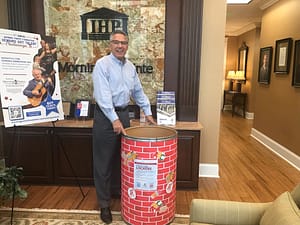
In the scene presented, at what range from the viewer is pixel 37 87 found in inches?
99.1

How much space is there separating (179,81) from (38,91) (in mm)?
1571

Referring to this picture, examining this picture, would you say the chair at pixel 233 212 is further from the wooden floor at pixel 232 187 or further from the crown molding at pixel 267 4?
the crown molding at pixel 267 4

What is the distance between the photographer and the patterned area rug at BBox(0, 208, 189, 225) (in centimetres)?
240

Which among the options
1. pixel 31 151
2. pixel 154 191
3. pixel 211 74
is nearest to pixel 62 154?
pixel 31 151

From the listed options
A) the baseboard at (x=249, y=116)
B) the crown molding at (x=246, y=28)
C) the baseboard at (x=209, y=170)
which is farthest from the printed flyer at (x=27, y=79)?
the baseboard at (x=249, y=116)

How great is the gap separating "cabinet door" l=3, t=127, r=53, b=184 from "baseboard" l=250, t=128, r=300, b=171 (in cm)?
335

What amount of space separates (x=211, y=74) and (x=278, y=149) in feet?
6.95

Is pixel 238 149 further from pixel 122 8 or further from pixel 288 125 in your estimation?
pixel 122 8

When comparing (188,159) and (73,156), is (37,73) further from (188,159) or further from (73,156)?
(188,159)

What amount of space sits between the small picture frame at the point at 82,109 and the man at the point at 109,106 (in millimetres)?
811

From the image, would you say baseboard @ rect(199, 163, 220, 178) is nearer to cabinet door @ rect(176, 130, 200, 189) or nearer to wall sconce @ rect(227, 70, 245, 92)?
cabinet door @ rect(176, 130, 200, 189)

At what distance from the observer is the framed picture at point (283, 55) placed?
421cm

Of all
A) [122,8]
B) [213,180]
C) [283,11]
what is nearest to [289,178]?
[213,180]

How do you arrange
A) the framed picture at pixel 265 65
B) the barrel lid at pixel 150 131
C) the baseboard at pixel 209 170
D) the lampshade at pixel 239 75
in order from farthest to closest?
the lampshade at pixel 239 75 < the framed picture at pixel 265 65 < the baseboard at pixel 209 170 < the barrel lid at pixel 150 131
